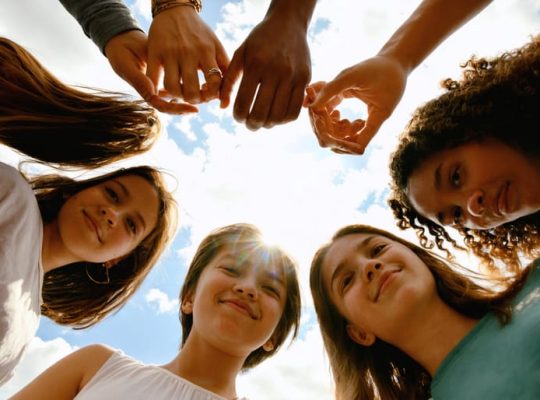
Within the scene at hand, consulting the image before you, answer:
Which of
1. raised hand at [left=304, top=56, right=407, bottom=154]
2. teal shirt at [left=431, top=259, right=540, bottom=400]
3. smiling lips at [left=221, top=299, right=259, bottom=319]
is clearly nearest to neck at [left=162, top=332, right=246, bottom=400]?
smiling lips at [left=221, top=299, right=259, bottom=319]

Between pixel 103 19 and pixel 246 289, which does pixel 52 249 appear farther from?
pixel 103 19

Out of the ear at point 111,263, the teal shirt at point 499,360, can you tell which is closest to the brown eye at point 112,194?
the ear at point 111,263

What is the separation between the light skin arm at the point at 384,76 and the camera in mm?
2602

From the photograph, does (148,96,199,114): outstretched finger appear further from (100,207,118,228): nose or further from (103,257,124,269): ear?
(103,257,124,269): ear

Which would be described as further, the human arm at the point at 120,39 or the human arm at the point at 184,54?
the human arm at the point at 120,39

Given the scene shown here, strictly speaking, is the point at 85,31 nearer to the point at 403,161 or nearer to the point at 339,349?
the point at 403,161

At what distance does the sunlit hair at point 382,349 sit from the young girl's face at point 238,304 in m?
0.52

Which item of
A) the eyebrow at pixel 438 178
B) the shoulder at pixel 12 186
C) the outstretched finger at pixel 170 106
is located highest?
the outstretched finger at pixel 170 106

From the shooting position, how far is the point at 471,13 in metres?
2.93

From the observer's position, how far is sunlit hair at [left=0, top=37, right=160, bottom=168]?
3232 millimetres

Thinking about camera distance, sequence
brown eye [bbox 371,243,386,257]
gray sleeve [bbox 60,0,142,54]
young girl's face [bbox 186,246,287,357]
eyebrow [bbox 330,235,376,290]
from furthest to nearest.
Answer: eyebrow [bbox 330,235,376,290] → brown eye [bbox 371,243,386,257] → young girl's face [bbox 186,246,287,357] → gray sleeve [bbox 60,0,142,54]

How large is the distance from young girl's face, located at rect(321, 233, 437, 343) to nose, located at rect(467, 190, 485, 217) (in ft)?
1.85

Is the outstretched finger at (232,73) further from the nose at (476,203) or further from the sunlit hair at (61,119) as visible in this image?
the sunlit hair at (61,119)

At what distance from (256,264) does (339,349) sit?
3.28 feet
